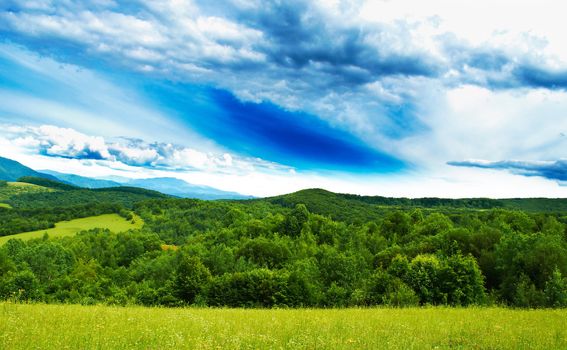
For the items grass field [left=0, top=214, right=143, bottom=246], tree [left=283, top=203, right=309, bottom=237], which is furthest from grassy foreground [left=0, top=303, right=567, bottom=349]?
grass field [left=0, top=214, right=143, bottom=246]

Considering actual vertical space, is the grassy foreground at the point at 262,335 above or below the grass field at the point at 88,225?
above

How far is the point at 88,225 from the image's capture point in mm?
171000

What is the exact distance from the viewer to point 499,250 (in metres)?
52.1

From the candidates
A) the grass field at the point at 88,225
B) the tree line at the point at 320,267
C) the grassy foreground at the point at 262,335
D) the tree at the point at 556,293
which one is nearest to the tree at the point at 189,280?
the tree line at the point at 320,267

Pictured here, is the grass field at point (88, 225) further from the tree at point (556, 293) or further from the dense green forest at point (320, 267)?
Result: the tree at point (556, 293)

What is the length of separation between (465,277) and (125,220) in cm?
18056

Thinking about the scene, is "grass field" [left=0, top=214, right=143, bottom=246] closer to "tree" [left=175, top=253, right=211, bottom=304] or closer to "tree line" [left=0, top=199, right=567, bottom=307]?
"tree line" [left=0, top=199, right=567, bottom=307]

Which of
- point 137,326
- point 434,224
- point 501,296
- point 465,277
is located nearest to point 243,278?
point 465,277

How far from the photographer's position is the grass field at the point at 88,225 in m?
149

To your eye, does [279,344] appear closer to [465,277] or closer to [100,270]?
[465,277]

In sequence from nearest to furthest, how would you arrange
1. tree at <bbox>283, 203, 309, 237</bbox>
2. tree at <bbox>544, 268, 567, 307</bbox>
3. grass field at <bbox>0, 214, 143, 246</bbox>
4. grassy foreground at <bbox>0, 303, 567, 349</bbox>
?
grassy foreground at <bbox>0, 303, 567, 349</bbox> → tree at <bbox>544, 268, 567, 307</bbox> → tree at <bbox>283, 203, 309, 237</bbox> → grass field at <bbox>0, 214, 143, 246</bbox>

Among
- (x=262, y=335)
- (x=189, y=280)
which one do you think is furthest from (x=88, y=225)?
(x=262, y=335)

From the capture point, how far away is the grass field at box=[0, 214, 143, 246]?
149250 millimetres

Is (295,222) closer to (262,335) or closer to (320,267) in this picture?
(320,267)
